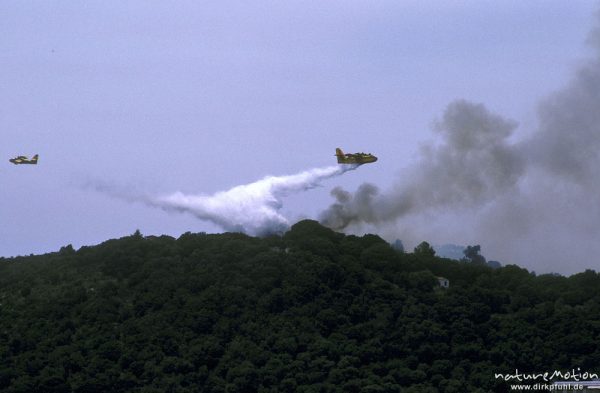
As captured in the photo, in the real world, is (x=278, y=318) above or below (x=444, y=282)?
below

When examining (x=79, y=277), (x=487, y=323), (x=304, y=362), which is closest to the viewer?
(x=304, y=362)

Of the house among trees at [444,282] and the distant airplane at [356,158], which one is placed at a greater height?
the distant airplane at [356,158]

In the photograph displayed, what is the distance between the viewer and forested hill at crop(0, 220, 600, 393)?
144750 mm

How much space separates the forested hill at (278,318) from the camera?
475ft

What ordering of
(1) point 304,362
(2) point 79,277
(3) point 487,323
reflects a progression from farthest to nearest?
(2) point 79,277, (3) point 487,323, (1) point 304,362

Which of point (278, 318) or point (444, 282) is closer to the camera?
point (278, 318)

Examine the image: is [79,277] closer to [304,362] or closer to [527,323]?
[304,362]

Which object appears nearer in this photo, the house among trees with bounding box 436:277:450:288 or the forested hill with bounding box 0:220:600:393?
the forested hill with bounding box 0:220:600:393

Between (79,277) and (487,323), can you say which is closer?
(487,323)

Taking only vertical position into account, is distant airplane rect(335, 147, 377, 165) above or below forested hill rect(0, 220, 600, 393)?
above

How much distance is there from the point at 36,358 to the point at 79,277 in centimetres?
1880

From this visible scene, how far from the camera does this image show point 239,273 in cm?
16262

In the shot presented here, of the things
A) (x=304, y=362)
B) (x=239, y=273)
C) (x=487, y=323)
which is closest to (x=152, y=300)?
(x=239, y=273)

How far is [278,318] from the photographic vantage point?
155000 mm
